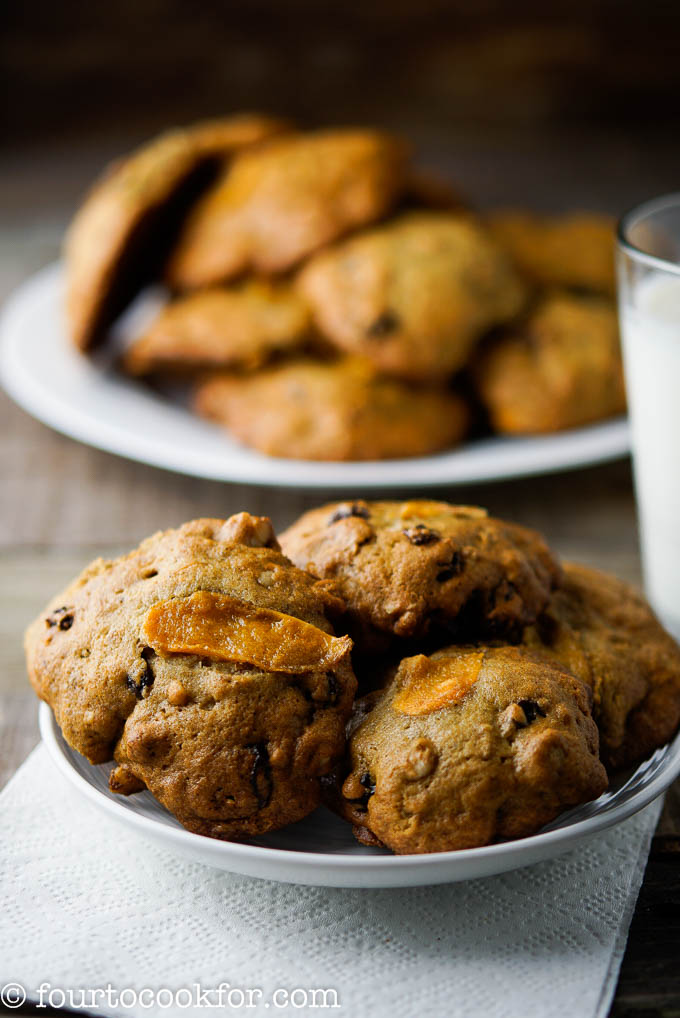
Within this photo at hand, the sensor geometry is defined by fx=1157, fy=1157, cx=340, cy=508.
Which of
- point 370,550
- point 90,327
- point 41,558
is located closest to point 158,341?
point 90,327

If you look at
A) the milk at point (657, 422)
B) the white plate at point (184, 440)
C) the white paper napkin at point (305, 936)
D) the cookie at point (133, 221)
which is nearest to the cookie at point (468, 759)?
the white paper napkin at point (305, 936)

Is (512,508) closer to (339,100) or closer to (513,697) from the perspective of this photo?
(513,697)

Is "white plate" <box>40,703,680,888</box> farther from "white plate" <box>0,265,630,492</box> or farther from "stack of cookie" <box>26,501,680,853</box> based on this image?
"white plate" <box>0,265,630,492</box>

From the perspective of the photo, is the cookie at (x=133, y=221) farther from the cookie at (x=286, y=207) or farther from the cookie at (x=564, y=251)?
the cookie at (x=564, y=251)

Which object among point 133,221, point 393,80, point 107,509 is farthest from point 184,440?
point 393,80

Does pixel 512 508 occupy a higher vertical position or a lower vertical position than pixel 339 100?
lower

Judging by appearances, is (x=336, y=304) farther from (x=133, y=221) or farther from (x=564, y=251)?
(x=564, y=251)

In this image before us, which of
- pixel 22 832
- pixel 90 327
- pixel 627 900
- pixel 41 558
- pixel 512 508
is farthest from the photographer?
pixel 90 327
